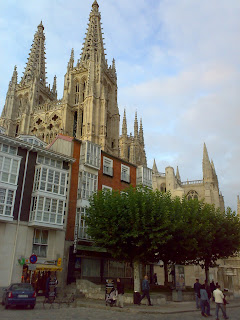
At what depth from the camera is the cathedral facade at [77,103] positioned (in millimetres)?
60013

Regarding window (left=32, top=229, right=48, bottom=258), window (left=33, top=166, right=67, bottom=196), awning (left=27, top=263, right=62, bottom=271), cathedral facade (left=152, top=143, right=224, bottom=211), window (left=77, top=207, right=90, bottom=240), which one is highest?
cathedral facade (left=152, top=143, right=224, bottom=211)

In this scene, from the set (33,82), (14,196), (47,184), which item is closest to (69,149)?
(47,184)

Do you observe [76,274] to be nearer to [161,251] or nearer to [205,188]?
[161,251]

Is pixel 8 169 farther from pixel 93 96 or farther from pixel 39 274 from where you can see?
pixel 93 96

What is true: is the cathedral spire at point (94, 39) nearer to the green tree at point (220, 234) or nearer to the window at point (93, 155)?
the window at point (93, 155)

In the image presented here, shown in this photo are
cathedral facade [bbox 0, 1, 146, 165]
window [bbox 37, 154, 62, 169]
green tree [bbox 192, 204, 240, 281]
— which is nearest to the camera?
window [bbox 37, 154, 62, 169]

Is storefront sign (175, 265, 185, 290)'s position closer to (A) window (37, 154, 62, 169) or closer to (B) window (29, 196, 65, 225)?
(B) window (29, 196, 65, 225)

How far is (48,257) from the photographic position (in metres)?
21.8

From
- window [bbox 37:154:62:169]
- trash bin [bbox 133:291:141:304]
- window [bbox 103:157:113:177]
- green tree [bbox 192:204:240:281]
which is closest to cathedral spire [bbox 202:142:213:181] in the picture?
green tree [bbox 192:204:240:281]

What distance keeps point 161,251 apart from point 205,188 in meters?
40.2

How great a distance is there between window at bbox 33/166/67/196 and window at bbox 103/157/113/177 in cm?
521

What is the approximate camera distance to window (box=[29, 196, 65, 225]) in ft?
70.6

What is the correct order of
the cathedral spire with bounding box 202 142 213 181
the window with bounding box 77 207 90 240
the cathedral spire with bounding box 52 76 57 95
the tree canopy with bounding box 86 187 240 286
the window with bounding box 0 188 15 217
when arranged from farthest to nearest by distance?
the cathedral spire with bounding box 52 76 57 95, the cathedral spire with bounding box 202 142 213 181, the window with bounding box 77 207 90 240, the window with bounding box 0 188 15 217, the tree canopy with bounding box 86 187 240 286

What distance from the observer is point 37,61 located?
7925cm
